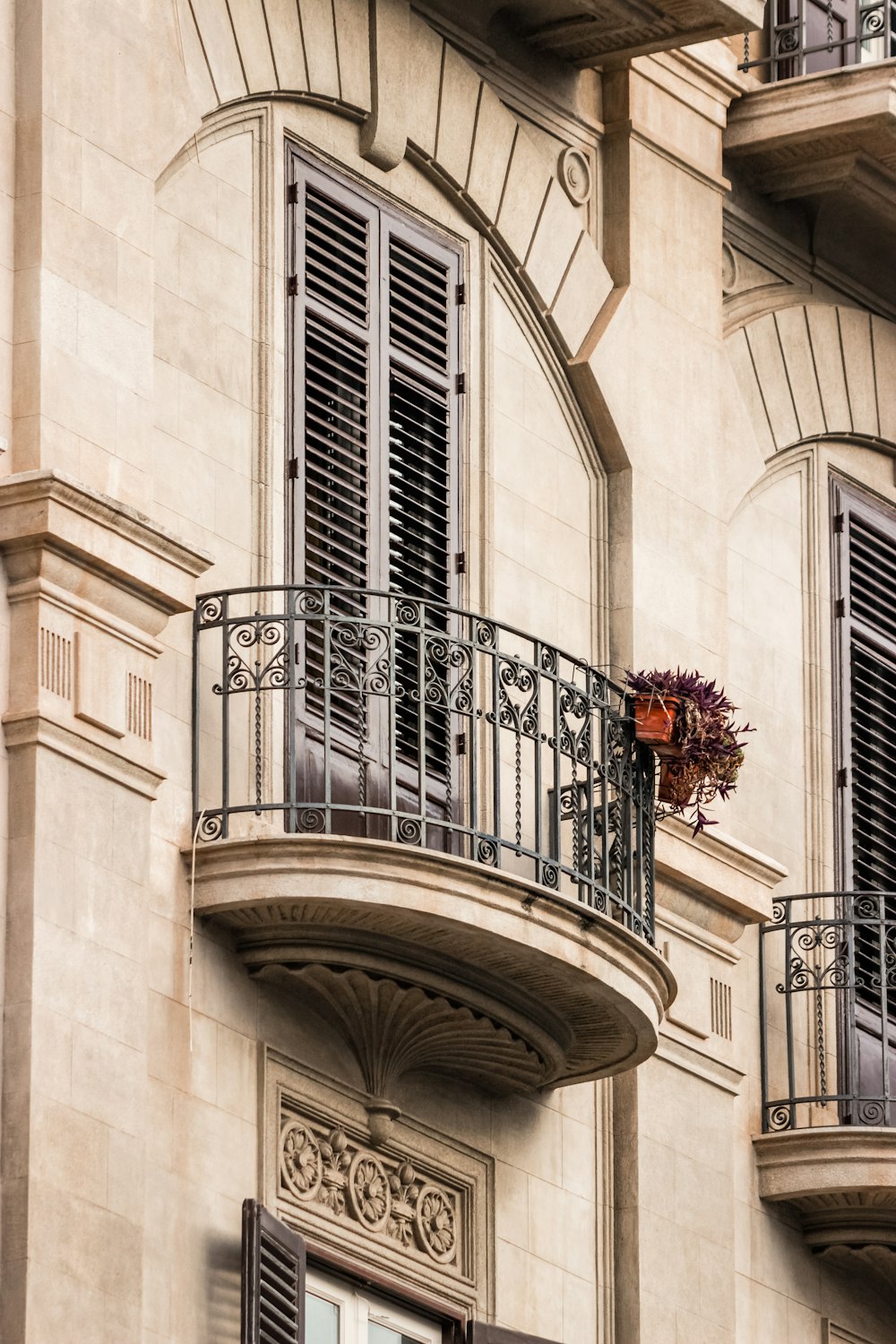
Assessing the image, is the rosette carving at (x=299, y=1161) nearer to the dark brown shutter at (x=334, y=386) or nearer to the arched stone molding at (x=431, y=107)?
the dark brown shutter at (x=334, y=386)

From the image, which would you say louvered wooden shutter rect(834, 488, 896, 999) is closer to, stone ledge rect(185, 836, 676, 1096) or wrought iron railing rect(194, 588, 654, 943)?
wrought iron railing rect(194, 588, 654, 943)

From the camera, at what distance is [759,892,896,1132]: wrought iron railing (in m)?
20.7

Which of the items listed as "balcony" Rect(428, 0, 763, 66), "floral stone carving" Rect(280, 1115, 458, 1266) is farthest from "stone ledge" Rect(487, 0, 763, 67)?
"floral stone carving" Rect(280, 1115, 458, 1266)

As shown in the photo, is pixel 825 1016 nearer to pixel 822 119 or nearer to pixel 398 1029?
pixel 398 1029

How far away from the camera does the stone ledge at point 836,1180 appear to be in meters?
20.1

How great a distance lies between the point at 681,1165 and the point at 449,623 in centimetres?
285

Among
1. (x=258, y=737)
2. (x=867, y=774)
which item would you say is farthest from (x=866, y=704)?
(x=258, y=737)

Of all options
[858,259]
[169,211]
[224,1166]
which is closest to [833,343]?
[858,259]

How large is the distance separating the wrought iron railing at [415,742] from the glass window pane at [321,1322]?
1.98 m

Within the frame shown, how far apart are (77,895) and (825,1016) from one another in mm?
6278

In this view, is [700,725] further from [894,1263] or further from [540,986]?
[894,1263]

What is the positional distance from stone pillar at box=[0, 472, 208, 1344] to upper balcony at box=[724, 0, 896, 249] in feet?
21.0

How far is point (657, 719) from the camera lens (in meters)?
18.8

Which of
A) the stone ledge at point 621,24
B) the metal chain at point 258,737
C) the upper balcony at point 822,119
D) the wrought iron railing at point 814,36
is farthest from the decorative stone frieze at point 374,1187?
the wrought iron railing at point 814,36
